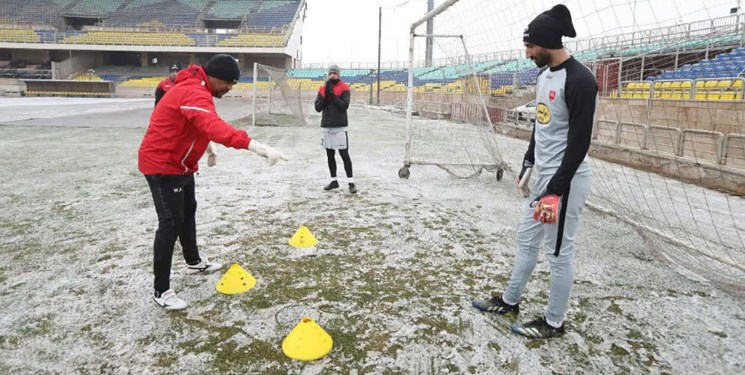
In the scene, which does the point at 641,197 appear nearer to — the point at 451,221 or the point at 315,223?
the point at 451,221

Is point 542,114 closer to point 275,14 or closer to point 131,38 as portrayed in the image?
point 131,38

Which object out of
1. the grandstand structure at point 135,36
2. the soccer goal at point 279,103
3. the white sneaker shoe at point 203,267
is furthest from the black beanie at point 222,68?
the grandstand structure at point 135,36

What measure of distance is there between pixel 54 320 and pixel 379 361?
6.50 ft

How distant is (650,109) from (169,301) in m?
9.43

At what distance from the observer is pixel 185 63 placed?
47438 mm

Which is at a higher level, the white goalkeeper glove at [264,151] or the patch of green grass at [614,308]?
the white goalkeeper glove at [264,151]

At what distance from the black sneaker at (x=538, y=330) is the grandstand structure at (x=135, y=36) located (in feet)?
148

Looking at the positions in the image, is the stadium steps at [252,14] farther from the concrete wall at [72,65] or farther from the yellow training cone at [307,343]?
the yellow training cone at [307,343]

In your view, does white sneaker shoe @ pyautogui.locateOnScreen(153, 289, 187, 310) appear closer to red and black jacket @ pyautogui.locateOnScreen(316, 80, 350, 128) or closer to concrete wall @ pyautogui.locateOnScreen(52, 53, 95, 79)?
red and black jacket @ pyautogui.locateOnScreen(316, 80, 350, 128)

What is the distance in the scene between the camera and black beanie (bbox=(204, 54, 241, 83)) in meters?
2.82

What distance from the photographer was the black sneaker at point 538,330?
2.64 m

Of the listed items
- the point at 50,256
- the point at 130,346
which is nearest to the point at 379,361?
the point at 130,346

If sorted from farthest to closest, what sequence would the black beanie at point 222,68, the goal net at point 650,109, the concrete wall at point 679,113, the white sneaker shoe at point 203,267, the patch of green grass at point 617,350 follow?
the concrete wall at point 679,113
the goal net at point 650,109
the white sneaker shoe at point 203,267
the black beanie at point 222,68
the patch of green grass at point 617,350

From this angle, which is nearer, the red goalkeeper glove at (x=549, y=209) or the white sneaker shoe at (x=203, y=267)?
the red goalkeeper glove at (x=549, y=209)
